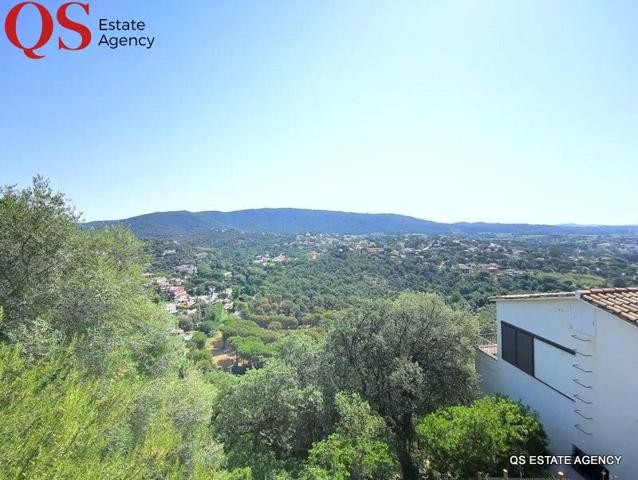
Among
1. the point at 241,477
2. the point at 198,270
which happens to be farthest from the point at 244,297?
the point at 241,477

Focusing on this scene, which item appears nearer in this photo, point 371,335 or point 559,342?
point 559,342

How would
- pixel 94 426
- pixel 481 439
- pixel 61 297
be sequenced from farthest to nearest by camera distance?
1. pixel 61 297
2. pixel 481 439
3. pixel 94 426

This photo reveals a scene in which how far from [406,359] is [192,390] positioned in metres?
5.87

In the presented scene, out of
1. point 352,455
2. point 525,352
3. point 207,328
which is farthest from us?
point 207,328

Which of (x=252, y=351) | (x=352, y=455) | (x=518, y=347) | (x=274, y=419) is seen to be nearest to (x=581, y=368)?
(x=518, y=347)

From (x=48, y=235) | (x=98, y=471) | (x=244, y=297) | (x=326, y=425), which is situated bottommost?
(x=244, y=297)

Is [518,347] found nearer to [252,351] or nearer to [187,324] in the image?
[252,351]

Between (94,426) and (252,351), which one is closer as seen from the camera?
(94,426)

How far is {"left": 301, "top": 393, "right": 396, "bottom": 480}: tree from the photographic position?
6.92m

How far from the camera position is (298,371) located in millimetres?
12242

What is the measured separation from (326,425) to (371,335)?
288 cm

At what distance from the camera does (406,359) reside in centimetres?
1052

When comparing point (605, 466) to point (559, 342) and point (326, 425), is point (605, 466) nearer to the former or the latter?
point (559, 342)

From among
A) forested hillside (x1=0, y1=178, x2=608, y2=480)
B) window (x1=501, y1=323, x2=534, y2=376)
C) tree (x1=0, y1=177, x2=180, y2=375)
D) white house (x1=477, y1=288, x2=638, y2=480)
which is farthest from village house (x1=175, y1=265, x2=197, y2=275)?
white house (x1=477, y1=288, x2=638, y2=480)
